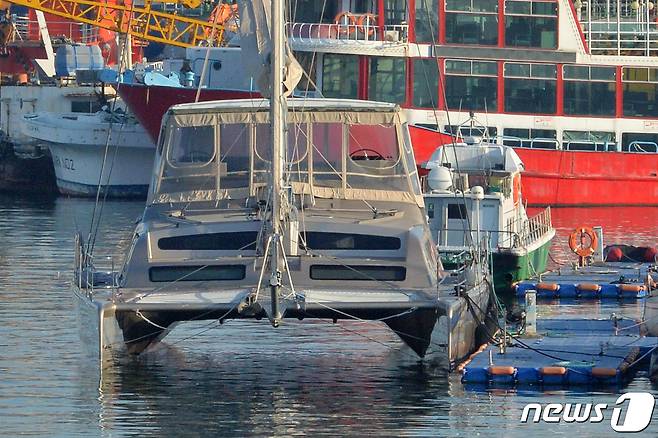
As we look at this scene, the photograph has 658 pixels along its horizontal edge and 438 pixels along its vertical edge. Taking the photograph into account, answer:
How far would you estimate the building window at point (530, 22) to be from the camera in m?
54.0

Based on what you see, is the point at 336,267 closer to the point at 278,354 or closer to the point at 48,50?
→ the point at 278,354

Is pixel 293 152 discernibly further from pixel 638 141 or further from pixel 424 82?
pixel 638 141

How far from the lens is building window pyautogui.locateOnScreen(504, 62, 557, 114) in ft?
180

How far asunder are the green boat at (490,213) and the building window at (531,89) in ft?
60.6

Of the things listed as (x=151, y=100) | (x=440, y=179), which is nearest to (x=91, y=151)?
(x=151, y=100)

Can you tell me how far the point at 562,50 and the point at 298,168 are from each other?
103 feet

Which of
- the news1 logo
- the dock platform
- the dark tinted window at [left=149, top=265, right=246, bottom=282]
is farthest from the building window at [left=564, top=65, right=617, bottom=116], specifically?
the news1 logo

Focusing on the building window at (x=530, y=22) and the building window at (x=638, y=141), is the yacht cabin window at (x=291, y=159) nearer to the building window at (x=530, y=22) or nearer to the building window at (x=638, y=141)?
the building window at (x=530, y=22)

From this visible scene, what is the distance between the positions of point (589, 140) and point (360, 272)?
34696 millimetres

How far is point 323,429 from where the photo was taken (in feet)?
63.7

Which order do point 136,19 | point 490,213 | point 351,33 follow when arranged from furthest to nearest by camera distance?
point 136,19 < point 351,33 < point 490,213

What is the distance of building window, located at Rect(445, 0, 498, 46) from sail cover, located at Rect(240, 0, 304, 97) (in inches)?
1203

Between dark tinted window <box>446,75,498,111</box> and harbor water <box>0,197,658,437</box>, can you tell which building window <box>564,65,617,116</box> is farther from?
harbor water <box>0,197,658,437</box>

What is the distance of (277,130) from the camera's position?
21.6 meters
